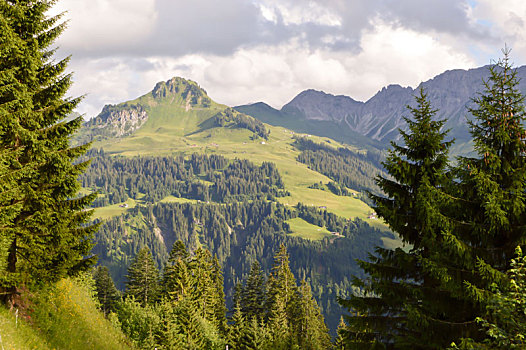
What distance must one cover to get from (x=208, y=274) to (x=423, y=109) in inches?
1986

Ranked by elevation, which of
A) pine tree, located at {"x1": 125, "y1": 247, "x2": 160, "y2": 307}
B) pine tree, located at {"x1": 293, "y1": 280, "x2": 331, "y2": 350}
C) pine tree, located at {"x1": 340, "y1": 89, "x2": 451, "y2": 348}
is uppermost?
pine tree, located at {"x1": 340, "y1": 89, "x2": 451, "y2": 348}

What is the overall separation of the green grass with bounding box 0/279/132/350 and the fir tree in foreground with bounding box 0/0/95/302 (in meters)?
1.54

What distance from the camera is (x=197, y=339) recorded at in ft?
142

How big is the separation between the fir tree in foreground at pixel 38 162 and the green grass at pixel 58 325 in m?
1.54

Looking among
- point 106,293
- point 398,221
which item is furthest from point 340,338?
point 398,221

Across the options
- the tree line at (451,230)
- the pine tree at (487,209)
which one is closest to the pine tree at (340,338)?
the tree line at (451,230)

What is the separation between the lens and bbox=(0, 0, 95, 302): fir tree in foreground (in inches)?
717

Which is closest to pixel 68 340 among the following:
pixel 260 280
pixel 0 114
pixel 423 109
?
pixel 0 114

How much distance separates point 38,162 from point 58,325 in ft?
30.3

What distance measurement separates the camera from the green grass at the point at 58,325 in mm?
17484

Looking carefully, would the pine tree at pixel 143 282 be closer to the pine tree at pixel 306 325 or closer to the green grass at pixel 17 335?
the pine tree at pixel 306 325

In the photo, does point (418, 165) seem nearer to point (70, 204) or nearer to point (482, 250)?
point (482, 250)

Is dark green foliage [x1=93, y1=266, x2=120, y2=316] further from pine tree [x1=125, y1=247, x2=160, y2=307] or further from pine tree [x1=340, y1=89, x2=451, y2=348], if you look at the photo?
pine tree [x1=340, y1=89, x2=451, y2=348]


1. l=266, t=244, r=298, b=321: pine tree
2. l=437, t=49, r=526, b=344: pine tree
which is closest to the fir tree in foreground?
l=437, t=49, r=526, b=344: pine tree
